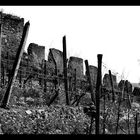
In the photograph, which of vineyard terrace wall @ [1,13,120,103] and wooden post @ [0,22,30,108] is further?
vineyard terrace wall @ [1,13,120,103]

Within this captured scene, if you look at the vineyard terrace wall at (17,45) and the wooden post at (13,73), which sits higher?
the vineyard terrace wall at (17,45)

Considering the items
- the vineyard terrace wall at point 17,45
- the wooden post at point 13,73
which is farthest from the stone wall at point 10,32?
the wooden post at point 13,73

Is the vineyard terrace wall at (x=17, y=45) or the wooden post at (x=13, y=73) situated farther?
the vineyard terrace wall at (x=17, y=45)

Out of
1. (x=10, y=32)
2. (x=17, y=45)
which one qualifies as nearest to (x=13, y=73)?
(x=17, y=45)

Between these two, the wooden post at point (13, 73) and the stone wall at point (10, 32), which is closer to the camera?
the wooden post at point (13, 73)

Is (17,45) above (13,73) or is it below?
above

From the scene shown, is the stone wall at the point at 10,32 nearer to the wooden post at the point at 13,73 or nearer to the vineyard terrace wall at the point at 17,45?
the vineyard terrace wall at the point at 17,45

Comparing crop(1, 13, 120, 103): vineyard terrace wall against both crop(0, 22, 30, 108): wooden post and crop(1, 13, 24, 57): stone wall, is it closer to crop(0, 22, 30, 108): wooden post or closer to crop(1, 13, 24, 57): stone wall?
crop(1, 13, 24, 57): stone wall

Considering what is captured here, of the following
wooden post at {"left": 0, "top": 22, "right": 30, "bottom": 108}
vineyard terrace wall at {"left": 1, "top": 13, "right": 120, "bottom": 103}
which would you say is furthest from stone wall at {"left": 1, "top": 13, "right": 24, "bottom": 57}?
wooden post at {"left": 0, "top": 22, "right": 30, "bottom": 108}

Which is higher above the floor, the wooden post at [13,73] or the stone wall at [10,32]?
the stone wall at [10,32]

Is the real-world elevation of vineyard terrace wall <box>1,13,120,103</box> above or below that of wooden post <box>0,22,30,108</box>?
above

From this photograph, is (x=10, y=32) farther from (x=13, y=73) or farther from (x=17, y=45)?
(x=13, y=73)

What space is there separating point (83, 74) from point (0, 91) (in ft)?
31.4
